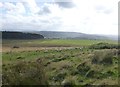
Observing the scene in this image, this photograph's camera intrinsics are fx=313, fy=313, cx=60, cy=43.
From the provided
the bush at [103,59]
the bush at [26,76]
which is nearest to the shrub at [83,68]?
the bush at [103,59]

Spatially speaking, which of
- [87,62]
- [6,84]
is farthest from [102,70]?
[6,84]

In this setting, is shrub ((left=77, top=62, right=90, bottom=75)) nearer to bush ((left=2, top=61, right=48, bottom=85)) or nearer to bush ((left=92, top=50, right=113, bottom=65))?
bush ((left=92, top=50, right=113, bottom=65))

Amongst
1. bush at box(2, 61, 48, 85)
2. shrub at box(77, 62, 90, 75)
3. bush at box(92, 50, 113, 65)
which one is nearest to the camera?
bush at box(2, 61, 48, 85)

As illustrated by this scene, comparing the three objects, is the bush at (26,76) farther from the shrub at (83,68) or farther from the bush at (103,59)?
the bush at (103,59)

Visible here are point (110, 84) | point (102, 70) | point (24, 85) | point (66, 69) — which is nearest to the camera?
point (24, 85)

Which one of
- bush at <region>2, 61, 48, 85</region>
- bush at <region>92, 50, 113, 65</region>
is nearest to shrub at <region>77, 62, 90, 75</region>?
bush at <region>92, 50, 113, 65</region>

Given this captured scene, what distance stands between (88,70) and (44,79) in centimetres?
479

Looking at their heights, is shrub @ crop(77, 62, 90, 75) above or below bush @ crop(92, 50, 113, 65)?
below

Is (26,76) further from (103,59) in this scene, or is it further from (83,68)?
(103,59)

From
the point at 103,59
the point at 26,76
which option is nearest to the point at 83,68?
the point at 103,59

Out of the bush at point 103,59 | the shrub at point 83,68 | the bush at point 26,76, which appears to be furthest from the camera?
the bush at point 103,59

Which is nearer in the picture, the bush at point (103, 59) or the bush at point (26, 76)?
the bush at point (26, 76)

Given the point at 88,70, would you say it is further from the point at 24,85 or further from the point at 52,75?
the point at 24,85

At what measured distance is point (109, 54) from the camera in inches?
782
